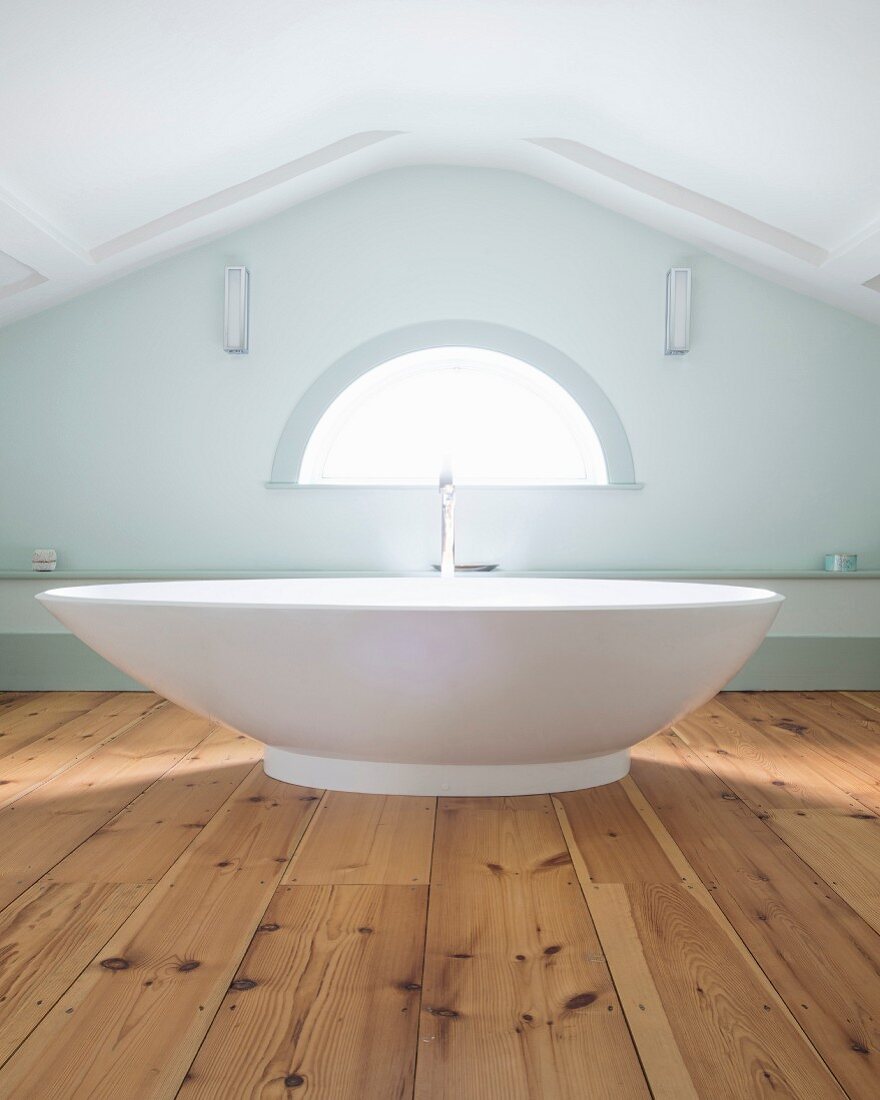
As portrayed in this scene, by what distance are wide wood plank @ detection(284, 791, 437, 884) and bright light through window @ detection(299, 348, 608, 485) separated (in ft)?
6.72

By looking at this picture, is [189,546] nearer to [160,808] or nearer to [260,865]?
[160,808]

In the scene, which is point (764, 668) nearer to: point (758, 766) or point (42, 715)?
point (758, 766)

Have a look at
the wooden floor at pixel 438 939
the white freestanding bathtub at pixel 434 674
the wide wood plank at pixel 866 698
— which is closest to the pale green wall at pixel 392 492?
the wide wood plank at pixel 866 698

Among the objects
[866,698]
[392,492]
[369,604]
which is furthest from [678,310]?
[369,604]

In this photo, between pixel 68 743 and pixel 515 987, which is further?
pixel 68 743

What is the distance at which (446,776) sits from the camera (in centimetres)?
211

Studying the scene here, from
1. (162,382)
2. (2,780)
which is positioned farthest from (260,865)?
(162,382)

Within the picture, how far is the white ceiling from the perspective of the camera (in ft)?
8.21

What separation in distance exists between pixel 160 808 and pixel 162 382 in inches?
85.0

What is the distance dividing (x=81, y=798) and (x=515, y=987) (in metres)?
1.29

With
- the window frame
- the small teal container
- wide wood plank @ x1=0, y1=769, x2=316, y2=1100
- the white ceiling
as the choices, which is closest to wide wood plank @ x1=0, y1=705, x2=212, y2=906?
wide wood plank @ x1=0, y1=769, x2=316, y2=1100

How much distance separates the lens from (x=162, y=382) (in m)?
3.77

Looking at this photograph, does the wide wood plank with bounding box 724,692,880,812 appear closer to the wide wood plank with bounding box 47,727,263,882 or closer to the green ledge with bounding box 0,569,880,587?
the green ledge with bounding box 0,569,880,587

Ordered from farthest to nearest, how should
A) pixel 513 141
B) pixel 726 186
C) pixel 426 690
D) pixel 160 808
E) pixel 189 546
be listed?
pixel 189 546, pixel 513 141, pixel 726 186, pixel 160 808, pixel 426 690
